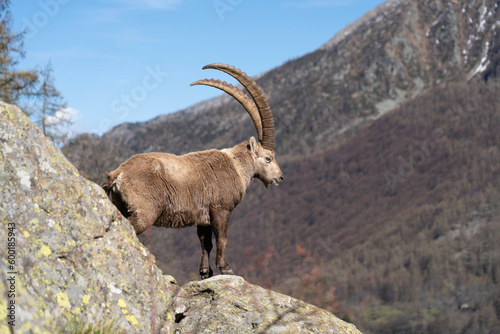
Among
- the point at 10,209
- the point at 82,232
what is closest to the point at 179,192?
the point at 82,232

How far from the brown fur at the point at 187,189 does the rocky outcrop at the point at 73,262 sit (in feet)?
4.02

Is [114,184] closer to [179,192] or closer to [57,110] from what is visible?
[179,192]

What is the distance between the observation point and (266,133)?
1295cm

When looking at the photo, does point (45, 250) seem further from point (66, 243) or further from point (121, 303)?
point (121, 303)

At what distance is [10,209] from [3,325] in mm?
→ 2133

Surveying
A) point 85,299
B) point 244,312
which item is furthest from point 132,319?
point 244,312

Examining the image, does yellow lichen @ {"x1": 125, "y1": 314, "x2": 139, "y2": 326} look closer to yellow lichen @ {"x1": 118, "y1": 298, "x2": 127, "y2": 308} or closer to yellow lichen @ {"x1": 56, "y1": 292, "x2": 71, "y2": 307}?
yellow lichen @ {"x1": 118, "y1": 298, "x2": 127, "y2": 308}

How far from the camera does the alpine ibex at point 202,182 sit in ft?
31.2

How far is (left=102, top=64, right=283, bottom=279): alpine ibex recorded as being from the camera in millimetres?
9516

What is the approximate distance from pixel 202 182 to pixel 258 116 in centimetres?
273

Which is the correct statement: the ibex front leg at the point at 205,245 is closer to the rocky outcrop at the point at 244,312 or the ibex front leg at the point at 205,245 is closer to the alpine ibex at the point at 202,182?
the alpine ibex at the point at 202,182

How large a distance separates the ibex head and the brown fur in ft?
0.70

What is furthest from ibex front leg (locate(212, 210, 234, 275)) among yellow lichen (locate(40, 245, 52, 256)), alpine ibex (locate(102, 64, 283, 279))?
yellow lichen (locate(40, 245, 52, 256))

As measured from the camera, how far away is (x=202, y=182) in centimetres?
1084
